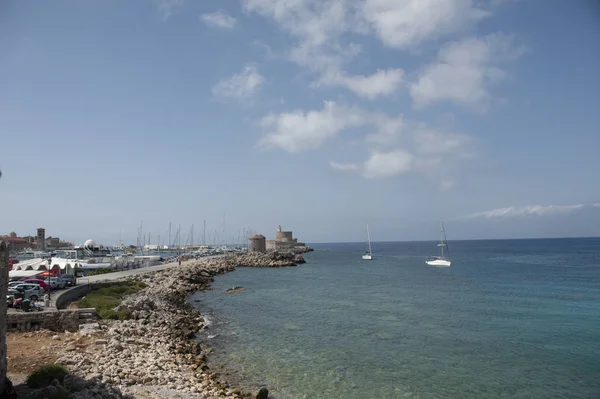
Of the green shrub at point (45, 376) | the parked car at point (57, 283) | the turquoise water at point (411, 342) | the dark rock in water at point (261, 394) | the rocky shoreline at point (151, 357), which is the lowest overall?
the turquoise water at point (411, 342)

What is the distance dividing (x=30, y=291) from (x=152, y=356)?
47.1 ft

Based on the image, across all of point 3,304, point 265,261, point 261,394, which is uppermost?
point 3,304

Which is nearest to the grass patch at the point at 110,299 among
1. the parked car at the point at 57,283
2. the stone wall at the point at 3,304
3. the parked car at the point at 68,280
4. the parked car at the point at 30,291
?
the parked car at the point at 68,280

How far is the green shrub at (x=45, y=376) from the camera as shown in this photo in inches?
528

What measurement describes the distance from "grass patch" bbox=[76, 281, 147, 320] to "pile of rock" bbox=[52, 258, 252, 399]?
1099mm

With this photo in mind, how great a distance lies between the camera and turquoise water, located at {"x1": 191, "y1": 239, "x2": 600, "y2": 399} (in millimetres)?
17734

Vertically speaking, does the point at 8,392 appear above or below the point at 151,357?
above

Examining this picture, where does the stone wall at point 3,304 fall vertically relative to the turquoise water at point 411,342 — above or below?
above

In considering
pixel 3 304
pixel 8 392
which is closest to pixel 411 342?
pixel 8 392

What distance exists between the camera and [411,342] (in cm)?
2430

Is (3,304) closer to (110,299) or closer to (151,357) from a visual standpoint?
(151,357)

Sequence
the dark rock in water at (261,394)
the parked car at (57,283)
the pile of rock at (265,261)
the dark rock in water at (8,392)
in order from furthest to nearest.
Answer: the pile of rock at (265,261) → the parked car at (57,283) → the dark rock in water at (261,394) → the dark rock in water at (8,392)

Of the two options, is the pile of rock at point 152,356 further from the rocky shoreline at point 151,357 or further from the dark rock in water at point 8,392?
the dark rock in water at point 8,392

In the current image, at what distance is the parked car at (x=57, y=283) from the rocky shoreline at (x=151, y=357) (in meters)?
8.10
